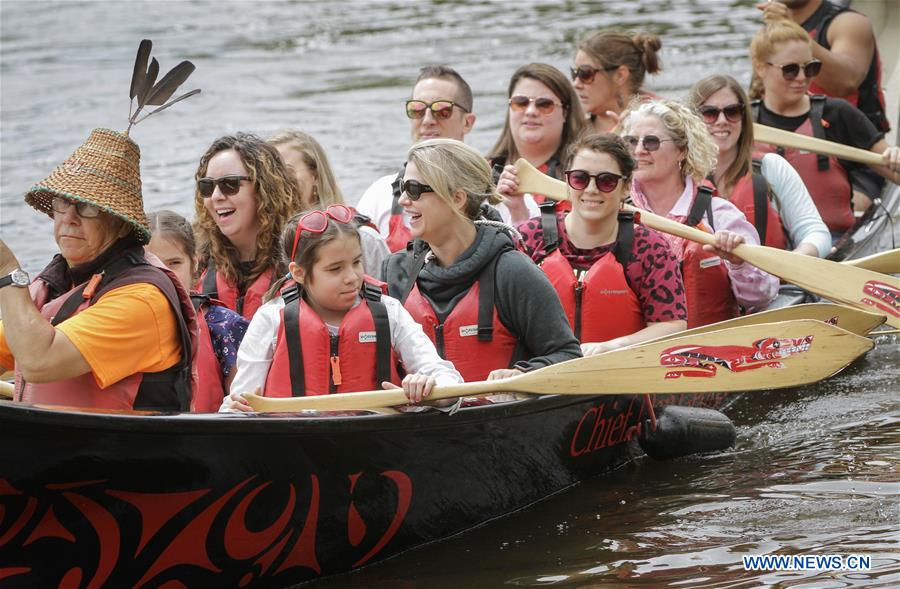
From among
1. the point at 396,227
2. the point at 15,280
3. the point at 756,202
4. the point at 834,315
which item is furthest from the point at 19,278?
the point at 756,202

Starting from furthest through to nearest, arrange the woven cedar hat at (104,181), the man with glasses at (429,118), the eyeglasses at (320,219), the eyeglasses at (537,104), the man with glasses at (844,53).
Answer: the man with glasses at (844,53)
the eyeglasses at (537,104)
the man with glasses at (429,118)
the eyeglasses at (320,219)
the woven cedar hat at (104,181)

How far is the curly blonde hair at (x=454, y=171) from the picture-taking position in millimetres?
3688

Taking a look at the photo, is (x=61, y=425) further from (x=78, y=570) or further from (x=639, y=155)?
(x=639, y=155)

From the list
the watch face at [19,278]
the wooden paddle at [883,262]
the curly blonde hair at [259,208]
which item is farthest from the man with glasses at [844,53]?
the watch face at [19,278]

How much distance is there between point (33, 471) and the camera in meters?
2.95

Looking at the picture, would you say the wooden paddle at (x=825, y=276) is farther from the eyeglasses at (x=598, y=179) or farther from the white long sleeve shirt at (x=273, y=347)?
the white long sleeve shirt at (x=273, y=347)

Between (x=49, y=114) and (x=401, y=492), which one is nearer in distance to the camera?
(x=401, y=492)

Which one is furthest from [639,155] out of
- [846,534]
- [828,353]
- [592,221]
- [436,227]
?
[846,534]

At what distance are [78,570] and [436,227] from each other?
136cm

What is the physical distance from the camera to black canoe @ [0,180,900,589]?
2.99m

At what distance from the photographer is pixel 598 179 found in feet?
13.8

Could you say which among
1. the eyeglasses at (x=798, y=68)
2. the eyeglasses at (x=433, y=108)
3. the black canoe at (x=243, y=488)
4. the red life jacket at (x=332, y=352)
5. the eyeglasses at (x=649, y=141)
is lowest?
the black canoe at (x=243, y=488)

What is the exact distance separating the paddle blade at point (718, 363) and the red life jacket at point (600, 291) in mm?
410

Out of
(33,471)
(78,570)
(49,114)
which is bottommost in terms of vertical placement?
(78,570)
